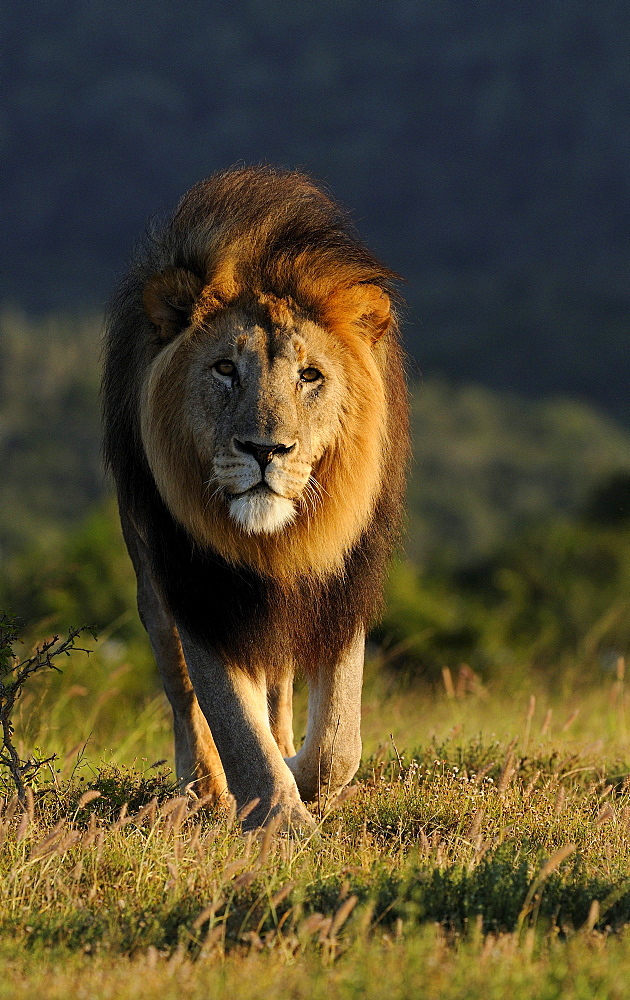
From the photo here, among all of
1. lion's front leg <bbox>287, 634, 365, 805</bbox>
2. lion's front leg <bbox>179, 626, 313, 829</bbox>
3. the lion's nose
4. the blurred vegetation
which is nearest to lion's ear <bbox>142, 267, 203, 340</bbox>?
the lion's nose

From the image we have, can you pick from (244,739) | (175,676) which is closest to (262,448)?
(244,739)

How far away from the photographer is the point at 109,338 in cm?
525

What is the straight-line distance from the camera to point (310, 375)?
14.8 feet

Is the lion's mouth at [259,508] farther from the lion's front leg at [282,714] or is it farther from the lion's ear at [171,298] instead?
the lion's front leg at [282,714]

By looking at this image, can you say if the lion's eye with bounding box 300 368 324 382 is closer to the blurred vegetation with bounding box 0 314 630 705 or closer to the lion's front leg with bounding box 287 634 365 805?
the blurred vegetation with bounding box 0 314 630 705

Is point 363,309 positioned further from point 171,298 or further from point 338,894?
point 338,894

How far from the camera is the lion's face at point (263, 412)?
4277mm

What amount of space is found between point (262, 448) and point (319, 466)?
379mm

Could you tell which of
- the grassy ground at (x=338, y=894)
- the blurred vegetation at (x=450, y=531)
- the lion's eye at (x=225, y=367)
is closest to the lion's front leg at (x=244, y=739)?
the grassy ground at (x=338, y=894)

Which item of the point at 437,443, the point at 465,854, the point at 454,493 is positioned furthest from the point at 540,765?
the point at 437,443

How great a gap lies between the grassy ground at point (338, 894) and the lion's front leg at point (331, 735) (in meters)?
0.14

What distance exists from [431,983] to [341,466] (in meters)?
2.15

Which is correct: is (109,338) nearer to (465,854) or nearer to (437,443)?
(465,854)

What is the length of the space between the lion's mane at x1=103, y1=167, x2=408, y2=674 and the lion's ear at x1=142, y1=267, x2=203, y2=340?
16 millimetres
